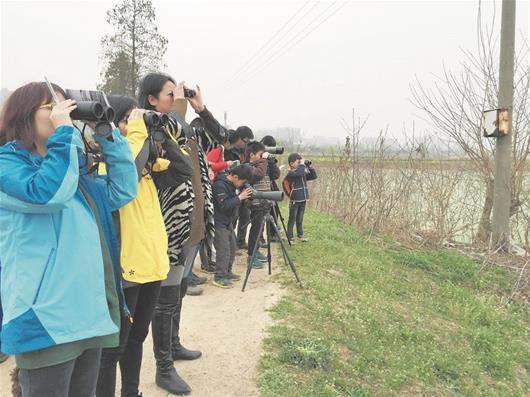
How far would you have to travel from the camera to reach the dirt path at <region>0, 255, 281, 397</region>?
262 centimetres

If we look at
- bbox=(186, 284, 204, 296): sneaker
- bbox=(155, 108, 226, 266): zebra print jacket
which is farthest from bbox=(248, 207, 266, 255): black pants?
bbox=(155, 108, 226, 266): zebra print jacket

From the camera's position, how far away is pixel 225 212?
4473 mm

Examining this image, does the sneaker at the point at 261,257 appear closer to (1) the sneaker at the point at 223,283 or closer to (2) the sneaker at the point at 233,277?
(2) the sneaker at the point at 233,277

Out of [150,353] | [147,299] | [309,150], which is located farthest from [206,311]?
[309,150]

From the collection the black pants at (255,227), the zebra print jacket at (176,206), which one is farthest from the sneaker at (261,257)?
the zebra print jacket at (176,206)

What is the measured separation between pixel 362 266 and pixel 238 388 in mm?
3051

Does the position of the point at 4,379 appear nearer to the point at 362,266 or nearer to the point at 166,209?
the point at 166,209

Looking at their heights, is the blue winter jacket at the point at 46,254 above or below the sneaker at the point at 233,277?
above

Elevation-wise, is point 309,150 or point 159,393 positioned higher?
point 309,150

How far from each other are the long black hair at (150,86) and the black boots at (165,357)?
1.17 meters

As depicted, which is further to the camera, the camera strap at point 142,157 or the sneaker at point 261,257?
the sneaker at point 261,257

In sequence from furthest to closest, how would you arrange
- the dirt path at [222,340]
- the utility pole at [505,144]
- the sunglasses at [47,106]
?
the utility pole at [505,144]
the dirt path at [222,340]
the sunglasses at [47,106]

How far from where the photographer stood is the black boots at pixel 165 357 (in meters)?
2.39

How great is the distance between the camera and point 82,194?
158 centimetres
